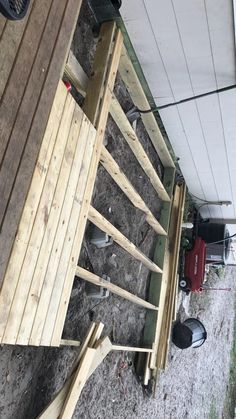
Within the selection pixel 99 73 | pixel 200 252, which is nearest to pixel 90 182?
pixel 99 73

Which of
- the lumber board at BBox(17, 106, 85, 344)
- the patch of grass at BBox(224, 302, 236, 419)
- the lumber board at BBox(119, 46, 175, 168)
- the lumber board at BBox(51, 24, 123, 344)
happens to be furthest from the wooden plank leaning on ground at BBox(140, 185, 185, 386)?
the patch of grass at BBox(224, 302, 236, 419)

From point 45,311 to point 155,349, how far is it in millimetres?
2127

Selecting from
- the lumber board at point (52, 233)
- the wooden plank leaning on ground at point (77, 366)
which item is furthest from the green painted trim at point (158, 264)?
the lumber board at point (52, 233)

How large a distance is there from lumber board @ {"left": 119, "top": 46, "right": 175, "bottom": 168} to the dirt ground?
0.06 metres

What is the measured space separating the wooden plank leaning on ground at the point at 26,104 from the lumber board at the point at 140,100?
1217mm

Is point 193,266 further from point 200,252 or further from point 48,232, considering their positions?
point 48,232

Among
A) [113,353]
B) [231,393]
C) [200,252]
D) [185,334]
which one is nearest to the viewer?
[113,353]

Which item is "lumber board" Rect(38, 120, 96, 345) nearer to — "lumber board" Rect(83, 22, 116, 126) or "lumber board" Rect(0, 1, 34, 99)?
"lumber board" Rect(83, 22, 116, 126)

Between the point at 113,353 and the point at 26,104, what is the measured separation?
85.7 inches

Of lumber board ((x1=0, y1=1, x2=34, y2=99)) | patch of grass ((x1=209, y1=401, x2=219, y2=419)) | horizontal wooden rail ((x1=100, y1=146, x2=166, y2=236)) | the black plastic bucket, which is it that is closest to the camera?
lumber board ((x1=0, y1=1, x2=34, y2=99))

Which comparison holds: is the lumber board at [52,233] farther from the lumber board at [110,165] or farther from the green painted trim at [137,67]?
the green painted trim at [137,67]

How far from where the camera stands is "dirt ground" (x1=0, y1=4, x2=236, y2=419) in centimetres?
180

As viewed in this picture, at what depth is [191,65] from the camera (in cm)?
237

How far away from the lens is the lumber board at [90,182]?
1.61 m
